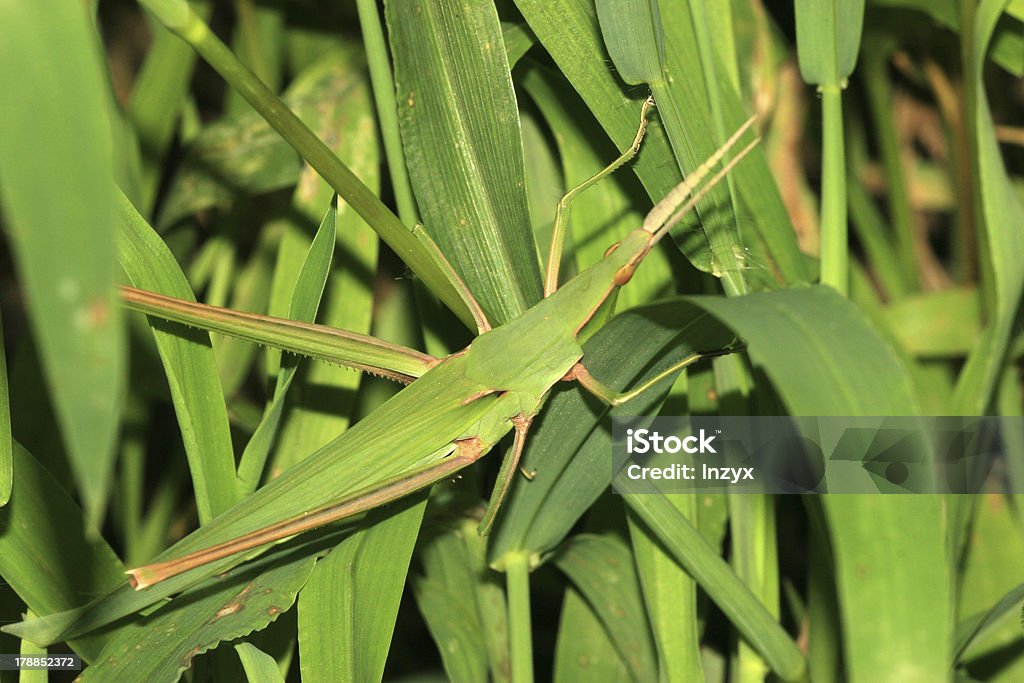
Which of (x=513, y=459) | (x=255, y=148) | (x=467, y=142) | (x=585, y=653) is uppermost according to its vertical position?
(x=255, y=148)

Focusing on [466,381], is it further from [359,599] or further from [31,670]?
[31,670]

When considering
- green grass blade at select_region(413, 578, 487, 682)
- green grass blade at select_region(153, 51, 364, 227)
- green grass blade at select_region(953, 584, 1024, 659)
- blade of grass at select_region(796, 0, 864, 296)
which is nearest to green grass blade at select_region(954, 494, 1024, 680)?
green grass blade at select_region(953, 584, 1024, 659)

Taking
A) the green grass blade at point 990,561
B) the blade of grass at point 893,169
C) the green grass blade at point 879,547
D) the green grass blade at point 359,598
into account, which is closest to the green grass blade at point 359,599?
the green grass blade at point 359,598

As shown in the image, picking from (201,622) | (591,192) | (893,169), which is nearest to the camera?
(201,622)

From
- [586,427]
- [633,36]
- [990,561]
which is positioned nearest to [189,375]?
[586,427]

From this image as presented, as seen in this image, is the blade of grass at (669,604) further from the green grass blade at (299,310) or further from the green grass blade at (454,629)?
the green grass blade at (299,310)

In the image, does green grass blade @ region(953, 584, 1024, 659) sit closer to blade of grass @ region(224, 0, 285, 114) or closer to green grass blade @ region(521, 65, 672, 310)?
green grass blade @ region(521, 65, 672, 310)

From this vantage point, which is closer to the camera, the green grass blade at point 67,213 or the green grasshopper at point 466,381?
the green grass blade at point 67,213

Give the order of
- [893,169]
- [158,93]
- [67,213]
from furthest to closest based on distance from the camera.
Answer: [893,169] < [158,93] < [67,213]
